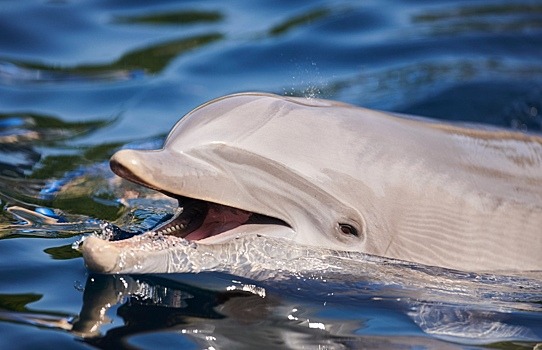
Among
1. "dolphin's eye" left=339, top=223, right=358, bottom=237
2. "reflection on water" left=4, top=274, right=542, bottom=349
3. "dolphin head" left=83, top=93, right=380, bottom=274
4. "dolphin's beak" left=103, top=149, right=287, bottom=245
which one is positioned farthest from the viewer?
"dolphin's eye" left=339, top=223, right=358, bottom=237

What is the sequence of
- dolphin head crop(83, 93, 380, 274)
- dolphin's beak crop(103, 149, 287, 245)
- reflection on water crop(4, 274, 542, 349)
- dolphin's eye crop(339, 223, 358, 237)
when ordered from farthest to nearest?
dolphin's eye crop(339, 223, 358, 237), dolphin head crop(83, 93, 380, 274), dolphin's beak crop(103, 149, 287, 245), reflection on water crop(4, 274, 542, 349)

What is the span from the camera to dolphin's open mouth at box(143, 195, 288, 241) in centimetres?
572

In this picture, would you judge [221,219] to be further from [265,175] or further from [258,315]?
[258,315]

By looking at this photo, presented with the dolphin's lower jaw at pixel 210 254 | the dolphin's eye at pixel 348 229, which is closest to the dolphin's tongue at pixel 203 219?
the dolphin's lower jaw at pixel 210 254

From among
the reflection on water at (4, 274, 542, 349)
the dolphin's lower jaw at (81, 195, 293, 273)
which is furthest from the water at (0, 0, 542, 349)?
the dolphin's lower jaw at (81, 195, 293, 273)

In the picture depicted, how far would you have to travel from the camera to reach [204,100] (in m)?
10.6

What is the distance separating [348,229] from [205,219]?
75 cm

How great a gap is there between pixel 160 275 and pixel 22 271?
3.03 ft

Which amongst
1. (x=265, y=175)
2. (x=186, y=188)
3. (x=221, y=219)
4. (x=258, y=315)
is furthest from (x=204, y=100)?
(x=258, y=315)

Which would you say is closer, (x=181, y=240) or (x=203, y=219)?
(x=181, y=240)

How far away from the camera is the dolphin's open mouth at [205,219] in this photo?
5.72 metres

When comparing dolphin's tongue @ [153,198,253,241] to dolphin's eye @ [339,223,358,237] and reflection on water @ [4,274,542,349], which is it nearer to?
reflection on water @ [4,274,542,349]

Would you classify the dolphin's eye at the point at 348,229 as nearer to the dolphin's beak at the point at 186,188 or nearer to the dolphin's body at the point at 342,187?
the dolphin's body at the point at 342,187

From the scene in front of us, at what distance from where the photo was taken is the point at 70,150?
9062 mm
